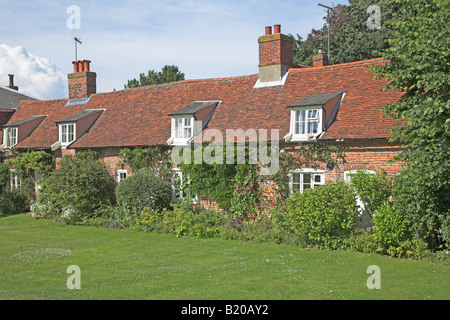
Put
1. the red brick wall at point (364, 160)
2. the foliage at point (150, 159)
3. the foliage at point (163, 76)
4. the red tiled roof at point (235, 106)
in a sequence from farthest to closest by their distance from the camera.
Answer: the foliage at point (163, 76)
the foliage at point (150, 159)
the red tiled roof at point (235, 106)
the red brick wall at point (364, 160)

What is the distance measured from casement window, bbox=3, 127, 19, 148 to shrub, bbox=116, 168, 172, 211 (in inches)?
439

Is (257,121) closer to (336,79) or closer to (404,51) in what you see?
(336,79)

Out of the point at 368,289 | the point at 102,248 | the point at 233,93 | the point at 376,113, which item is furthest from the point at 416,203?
the point at 233,93

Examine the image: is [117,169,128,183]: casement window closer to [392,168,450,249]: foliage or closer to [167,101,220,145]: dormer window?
[167,101,220,145]: dormer window

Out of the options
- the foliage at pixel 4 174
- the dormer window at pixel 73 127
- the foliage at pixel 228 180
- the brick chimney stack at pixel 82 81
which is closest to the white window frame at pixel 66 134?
the dormer window at pixel 73 127

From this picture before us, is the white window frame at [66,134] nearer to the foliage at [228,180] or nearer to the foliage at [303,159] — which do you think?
the foliage at [228,180]

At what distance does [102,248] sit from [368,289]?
8.64 meters

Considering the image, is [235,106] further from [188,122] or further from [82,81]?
[82,81]

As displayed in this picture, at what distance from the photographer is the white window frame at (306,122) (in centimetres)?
1603

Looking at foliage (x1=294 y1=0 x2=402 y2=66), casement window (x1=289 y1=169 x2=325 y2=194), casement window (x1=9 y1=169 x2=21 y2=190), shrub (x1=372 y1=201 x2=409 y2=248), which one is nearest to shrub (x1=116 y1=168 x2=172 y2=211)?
casement window (x1=289 y1=169 x2=325 y2=194)

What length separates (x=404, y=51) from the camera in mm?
11211

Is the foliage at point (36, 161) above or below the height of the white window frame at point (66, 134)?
below

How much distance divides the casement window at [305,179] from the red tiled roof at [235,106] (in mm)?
1382

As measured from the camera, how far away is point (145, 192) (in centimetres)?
1880
